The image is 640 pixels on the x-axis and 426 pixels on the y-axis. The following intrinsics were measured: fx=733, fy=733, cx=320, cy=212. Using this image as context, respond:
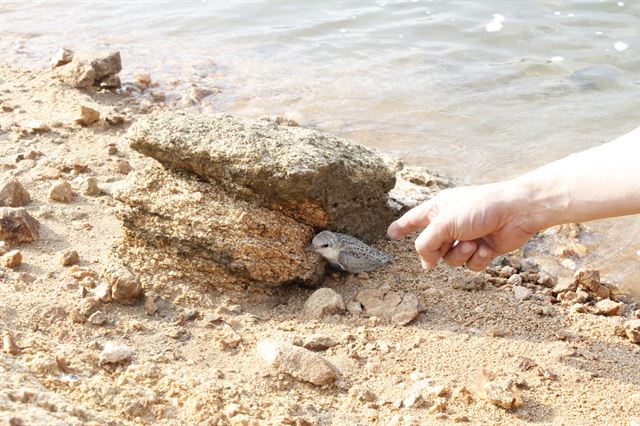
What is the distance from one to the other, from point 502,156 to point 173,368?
397cm

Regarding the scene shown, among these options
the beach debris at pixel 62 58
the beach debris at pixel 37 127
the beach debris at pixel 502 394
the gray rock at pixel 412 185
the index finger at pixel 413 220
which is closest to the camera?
the beach debris at pixel 502 394

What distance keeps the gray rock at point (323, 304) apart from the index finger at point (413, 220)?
42cm

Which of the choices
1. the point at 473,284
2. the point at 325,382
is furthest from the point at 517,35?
the point at 325,382

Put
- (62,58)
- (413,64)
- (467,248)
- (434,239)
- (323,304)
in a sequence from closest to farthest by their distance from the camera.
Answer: (434,239), (467,248), (323,304), (62,58), (413,64)

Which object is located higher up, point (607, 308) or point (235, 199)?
point (235, 199)

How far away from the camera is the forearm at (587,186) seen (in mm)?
2578

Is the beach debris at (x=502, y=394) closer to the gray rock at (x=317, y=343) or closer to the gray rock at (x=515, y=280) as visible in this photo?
the gray rock at (x=317, y=343)

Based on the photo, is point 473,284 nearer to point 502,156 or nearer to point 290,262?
point 290,262

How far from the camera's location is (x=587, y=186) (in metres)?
2.70

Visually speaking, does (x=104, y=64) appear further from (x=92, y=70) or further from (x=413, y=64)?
(x=413, y=64)

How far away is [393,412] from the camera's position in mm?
2758

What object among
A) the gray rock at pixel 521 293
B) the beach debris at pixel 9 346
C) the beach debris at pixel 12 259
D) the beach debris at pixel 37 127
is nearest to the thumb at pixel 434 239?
the gray rock at pixel 521 293

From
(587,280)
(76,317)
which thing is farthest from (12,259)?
(587,280)

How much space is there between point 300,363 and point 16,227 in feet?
5.77
